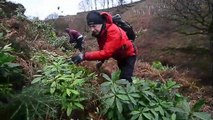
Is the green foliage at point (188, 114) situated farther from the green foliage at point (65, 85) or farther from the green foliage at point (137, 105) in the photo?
the green foliage at point (65, 85)

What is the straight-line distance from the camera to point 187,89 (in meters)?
11.1

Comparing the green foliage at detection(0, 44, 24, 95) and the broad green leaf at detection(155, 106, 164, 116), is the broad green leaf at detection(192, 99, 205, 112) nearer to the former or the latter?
the broad green leaf at detection(155, 106, 164, 116)

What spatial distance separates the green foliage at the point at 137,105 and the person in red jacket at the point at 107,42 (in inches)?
19.4

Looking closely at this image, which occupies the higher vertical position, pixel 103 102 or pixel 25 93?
pixel 25 93

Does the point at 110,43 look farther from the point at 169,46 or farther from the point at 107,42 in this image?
the point at 169,46

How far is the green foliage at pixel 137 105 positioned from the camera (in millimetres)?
4945

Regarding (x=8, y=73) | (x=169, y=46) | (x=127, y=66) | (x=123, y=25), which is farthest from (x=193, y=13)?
(x=8, y=73)

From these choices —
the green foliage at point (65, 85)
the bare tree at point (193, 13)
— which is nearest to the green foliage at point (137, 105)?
the green foliage at point (65, 85)

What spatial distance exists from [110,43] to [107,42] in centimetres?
4

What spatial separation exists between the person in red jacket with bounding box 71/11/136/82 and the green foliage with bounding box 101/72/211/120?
0.49 metres

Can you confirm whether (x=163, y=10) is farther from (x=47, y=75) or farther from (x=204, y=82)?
(x=47, y=75)

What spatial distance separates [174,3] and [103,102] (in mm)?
21750

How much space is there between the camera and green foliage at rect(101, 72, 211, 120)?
16.2 ft

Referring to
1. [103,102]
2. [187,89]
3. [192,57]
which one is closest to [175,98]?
[103,102]
